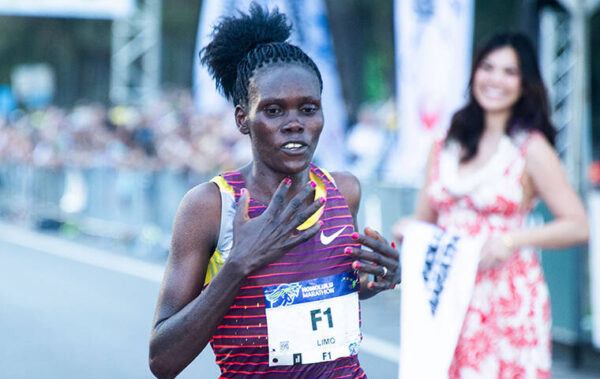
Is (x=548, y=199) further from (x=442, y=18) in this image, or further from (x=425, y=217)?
(x=442, y=18)

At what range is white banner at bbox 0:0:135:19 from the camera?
20625 mm

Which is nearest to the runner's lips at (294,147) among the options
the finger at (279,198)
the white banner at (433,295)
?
the finger at (279,198)

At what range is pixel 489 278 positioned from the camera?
11.4 ft

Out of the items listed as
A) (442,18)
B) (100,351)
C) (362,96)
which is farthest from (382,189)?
(362,96)

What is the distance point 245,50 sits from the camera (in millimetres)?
2545

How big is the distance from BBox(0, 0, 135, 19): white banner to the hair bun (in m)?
18.5

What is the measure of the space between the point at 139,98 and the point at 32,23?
27708 millimetres

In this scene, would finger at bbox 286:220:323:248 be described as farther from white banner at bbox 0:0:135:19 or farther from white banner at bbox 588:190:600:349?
white banner at bbox 0:0:135:19

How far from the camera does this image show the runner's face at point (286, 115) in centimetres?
233

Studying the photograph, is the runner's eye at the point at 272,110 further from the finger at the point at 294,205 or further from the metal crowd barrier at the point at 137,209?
the metal crowd barrier at the point at 137,209

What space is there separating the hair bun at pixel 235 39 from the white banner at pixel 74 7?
18.5 meters

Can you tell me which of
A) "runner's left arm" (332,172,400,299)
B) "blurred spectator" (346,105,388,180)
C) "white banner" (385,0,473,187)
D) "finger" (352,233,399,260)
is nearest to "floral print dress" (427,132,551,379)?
"runner's left arm" (332,172,400,299)

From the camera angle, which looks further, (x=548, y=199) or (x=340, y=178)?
(x=548, y=199)

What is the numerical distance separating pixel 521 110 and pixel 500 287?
78 centimetres
